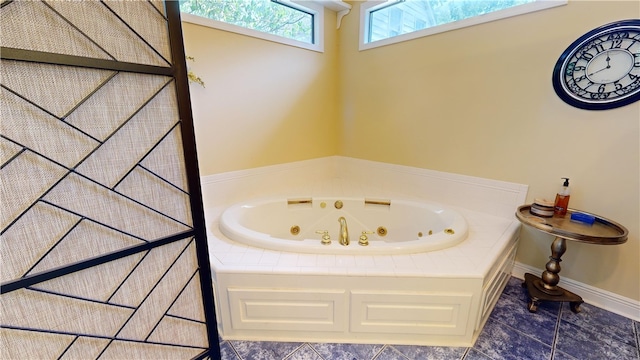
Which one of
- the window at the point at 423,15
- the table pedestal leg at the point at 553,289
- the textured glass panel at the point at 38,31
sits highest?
the window at the point at 423,15

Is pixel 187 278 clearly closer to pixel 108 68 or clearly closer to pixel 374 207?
pixel 108 68

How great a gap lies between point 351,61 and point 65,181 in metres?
2.72

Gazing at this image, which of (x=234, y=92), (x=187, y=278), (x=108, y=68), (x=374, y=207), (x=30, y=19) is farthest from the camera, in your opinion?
(x=374, y=207)

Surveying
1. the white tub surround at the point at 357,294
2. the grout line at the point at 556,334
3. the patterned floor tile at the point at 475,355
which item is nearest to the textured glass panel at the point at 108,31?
the white tub surround at the point at 357,294

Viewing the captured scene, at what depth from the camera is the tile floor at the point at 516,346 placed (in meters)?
1.44

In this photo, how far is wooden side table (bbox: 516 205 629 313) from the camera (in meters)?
1.45

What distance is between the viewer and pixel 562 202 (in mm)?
1734

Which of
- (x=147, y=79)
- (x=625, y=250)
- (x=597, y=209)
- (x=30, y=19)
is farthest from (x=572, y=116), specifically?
(x=30, y=19)

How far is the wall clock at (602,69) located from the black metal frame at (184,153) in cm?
225

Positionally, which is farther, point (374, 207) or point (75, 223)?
point (374, 207)

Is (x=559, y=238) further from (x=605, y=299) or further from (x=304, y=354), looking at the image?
(x=304, y=354)

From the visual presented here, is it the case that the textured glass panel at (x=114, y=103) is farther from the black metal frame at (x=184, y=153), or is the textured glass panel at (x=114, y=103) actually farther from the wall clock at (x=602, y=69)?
the wall clock at (x=602, y=69)

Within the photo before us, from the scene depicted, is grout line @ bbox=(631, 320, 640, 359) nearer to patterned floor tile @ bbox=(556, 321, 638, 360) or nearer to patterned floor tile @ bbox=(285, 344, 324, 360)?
patterned floor tile @ bbox=(556, 321, 638, 360)

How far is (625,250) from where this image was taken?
66.0 inches
